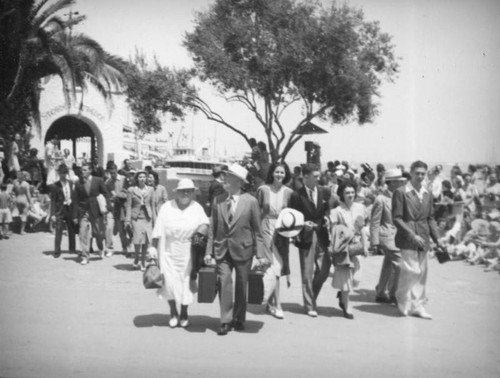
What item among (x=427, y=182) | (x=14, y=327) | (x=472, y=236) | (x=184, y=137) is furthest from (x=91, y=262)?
(x=184, y=137)

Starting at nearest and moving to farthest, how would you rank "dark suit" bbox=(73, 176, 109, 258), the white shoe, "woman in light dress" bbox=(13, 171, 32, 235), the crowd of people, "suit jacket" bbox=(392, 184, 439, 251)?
the crowd of people → the white shoe → "suit jacket" bbox=(392, 184, 439, 251) → "dark suit" bbox=(73, 176, 109, 258) → "woman in light dress" bbox=(13, 171, 32, 235)

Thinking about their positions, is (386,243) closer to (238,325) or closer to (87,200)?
(238,325)

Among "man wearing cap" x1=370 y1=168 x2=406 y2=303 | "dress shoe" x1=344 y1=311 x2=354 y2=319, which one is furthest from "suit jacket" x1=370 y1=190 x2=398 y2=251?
"dress shoe" x1=344 y1=311 x2=354 y2=319

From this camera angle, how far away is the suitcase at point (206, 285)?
6.88 m

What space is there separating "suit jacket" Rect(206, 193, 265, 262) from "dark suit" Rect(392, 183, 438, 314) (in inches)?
77.0

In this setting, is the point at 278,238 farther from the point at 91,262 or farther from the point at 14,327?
the point at 91,262

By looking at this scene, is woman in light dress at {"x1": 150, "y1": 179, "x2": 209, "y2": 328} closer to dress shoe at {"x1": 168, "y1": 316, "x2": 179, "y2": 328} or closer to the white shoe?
dress shoe at {"x1": 168, "y1": 316, "x2": 179, "y2": 328}

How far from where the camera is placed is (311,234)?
25.5 feet

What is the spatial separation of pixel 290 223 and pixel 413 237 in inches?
A: 61.5

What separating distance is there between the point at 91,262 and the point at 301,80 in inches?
499

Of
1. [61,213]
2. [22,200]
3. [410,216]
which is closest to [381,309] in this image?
→ [410,216]

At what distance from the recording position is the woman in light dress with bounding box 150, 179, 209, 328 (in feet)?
22.7

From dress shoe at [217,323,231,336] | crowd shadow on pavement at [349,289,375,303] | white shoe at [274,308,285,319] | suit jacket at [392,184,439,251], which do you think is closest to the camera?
dress shoe at [217,323,231,336]

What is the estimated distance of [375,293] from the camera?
9.47m
